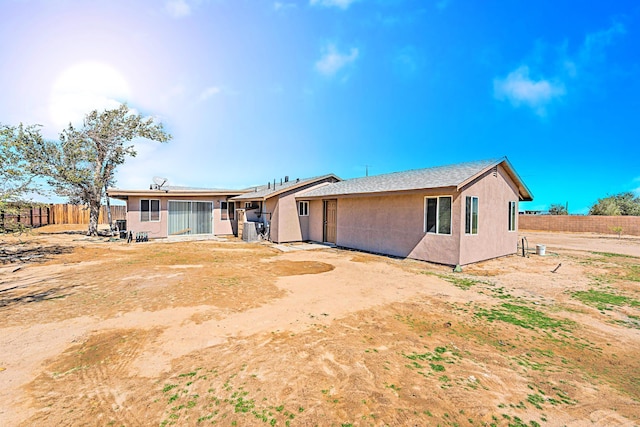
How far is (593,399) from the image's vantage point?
2.70 meters

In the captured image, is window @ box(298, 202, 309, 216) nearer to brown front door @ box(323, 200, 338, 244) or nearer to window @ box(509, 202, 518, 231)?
brown front door @ box(323, 200, 338, 244)

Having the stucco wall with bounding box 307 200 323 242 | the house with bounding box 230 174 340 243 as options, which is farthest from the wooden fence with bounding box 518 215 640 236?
the stucco wall with bounding box 307 200 323 242

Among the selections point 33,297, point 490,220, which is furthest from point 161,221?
point 490,220

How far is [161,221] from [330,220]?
35.2 ft

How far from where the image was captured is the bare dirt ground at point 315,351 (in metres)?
2.46

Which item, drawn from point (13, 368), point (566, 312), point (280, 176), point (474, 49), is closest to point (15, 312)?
point (13, 368)

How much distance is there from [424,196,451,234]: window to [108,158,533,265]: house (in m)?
0.03

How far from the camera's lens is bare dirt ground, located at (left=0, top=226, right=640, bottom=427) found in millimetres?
2455

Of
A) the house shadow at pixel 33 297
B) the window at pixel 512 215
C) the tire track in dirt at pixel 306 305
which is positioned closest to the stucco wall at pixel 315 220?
the tire track in dirt at pixel 306 305

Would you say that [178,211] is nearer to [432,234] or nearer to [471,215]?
[432,234]

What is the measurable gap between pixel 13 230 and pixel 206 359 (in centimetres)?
945

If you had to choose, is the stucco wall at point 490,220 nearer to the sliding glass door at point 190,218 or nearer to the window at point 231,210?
the window at point 231,210

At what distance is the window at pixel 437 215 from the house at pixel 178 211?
42.8 ft

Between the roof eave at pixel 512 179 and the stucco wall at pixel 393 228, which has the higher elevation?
the roof eave at pixel 512 179
